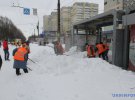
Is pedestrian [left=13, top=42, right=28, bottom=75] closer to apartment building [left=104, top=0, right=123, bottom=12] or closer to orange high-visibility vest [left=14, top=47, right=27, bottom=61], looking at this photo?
orange high-visibility vest [left=14, top=47, right=27, bottom=61]

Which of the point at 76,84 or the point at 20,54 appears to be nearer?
the point at 76,84

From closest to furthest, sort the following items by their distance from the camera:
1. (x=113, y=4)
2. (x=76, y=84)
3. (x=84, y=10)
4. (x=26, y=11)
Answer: (x=76, y=84) → (x=26, y=11) → (x=84, y=10) → (x=113, y=4)

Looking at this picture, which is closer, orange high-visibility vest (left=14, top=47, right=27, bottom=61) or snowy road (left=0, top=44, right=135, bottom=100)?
snowy road (left=0, top=44, right=135, bottom=100)

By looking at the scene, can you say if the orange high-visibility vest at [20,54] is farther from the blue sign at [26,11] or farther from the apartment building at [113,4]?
the apartment building at [113,4]

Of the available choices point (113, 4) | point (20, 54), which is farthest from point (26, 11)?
point (113, 4)

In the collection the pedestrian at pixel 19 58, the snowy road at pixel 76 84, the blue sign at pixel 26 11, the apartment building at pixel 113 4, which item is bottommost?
the snowy road at pixel 76 84

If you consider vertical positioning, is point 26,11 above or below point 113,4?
below

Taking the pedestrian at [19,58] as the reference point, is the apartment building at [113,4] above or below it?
above

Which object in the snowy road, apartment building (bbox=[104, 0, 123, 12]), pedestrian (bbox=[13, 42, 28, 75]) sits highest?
apartment building (bbox=[104, 0, 123, 12])

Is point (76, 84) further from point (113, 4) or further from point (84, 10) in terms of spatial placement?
point (113, 4)

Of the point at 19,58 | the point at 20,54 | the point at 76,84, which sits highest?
the point at 20,54

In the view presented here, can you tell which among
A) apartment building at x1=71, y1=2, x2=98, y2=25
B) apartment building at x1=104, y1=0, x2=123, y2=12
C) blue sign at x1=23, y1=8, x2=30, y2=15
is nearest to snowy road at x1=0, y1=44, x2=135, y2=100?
blue sign at x1=23, y1=8, x2=30, y2=15

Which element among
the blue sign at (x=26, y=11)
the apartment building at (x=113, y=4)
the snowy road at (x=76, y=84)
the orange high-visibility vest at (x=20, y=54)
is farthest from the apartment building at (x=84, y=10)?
the orange high-visibility vest at (x=20, y=54)

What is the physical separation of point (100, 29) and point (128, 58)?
829 cm
